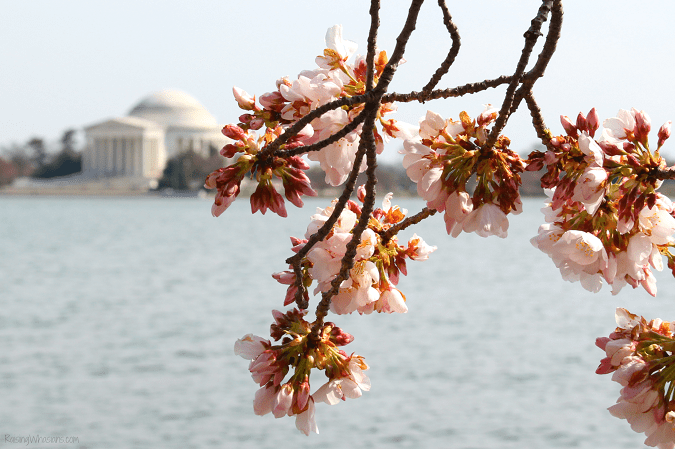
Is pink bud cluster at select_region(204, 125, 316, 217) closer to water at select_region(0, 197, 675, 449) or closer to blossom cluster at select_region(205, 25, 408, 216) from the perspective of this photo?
blossom cluster at select_region(205, 25, 408, 216)

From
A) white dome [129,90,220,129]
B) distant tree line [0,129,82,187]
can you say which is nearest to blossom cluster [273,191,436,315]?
white dome [129,90,220,129]

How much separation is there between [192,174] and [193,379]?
129 ft

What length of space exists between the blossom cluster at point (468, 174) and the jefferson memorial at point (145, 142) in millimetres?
55577

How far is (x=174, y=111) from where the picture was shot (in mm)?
62219

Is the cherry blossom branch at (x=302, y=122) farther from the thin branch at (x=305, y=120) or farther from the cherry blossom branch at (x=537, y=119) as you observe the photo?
the cherry blossom branch at (x=537, y=119)

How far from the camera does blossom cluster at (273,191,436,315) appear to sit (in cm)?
92

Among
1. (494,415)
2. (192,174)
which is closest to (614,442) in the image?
(494,415)

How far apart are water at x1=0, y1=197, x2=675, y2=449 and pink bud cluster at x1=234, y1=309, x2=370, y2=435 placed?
12.1 meters

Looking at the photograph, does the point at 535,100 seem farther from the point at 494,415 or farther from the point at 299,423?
the point at 494,415

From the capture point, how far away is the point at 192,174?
178ft

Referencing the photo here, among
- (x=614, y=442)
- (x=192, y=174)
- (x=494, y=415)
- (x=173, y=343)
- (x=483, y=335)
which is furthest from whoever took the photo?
(x=192, y=174)

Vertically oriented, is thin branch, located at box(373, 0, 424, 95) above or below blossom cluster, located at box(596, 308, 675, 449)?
above

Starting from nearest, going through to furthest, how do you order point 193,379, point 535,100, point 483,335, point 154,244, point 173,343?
point 535,100 → point 193,379 → point 173,343 → point 483,335 → point 154,244

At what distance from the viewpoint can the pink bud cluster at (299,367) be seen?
3.04 ft
